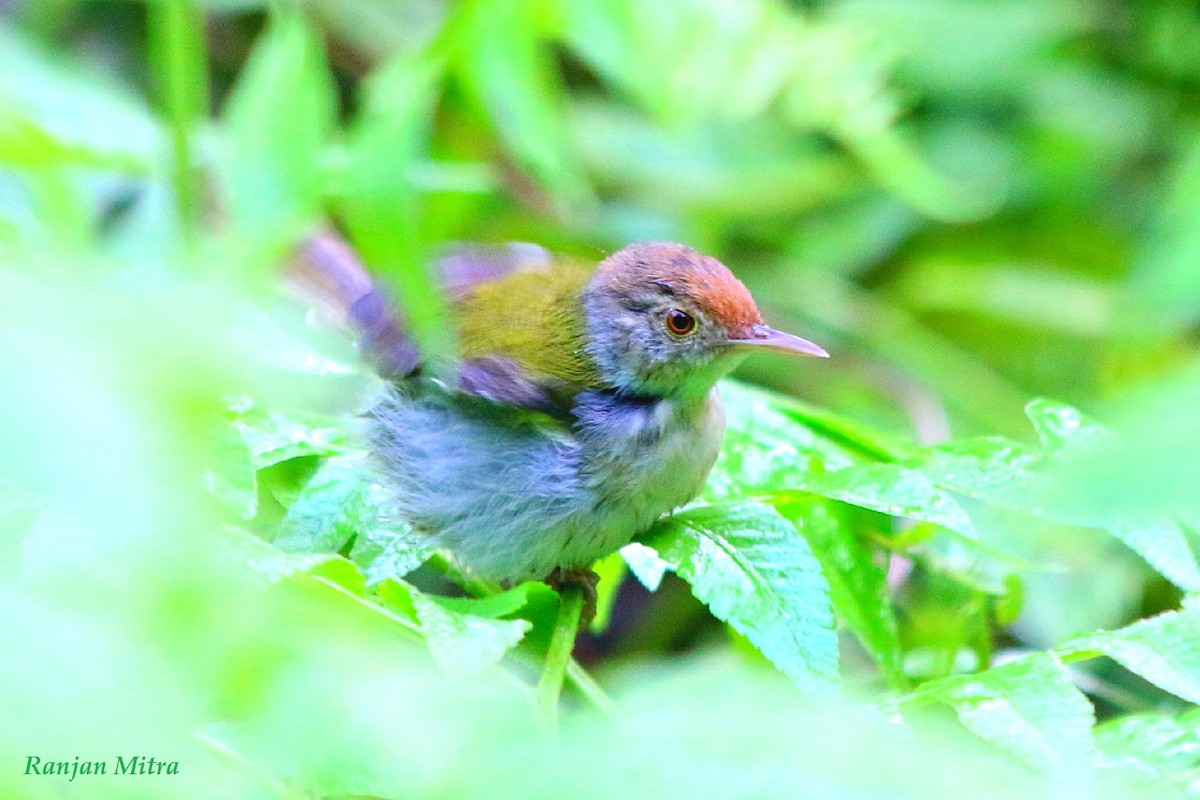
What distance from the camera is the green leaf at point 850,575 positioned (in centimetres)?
193

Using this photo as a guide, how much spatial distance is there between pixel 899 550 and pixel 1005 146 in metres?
3.23

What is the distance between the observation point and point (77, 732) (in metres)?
0.78

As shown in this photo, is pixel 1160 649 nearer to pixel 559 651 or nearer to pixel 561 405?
pixel 559 651

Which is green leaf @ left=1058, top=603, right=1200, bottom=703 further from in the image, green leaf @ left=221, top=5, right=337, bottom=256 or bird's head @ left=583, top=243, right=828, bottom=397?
green leaf @ left=221, top=5, right=337, bottom=256

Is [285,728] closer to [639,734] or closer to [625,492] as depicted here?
[639,734]

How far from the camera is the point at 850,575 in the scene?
6.47ft

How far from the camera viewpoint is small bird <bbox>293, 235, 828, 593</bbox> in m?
2.14

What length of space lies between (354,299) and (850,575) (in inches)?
57.7

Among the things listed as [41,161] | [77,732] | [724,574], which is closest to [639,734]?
[77,732]

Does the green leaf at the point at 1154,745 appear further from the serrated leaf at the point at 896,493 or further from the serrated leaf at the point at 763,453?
the serrated leaf at the point at 763,453

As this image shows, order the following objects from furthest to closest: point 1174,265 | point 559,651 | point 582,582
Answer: point 1174,265, point 582,582, point 559,651

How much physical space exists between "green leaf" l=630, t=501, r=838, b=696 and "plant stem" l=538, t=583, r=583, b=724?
151 millimetres

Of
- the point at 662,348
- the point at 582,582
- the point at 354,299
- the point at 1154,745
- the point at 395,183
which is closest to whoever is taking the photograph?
the point at 1154,745

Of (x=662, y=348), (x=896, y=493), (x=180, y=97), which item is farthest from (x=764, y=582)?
(x=180, y=97)
